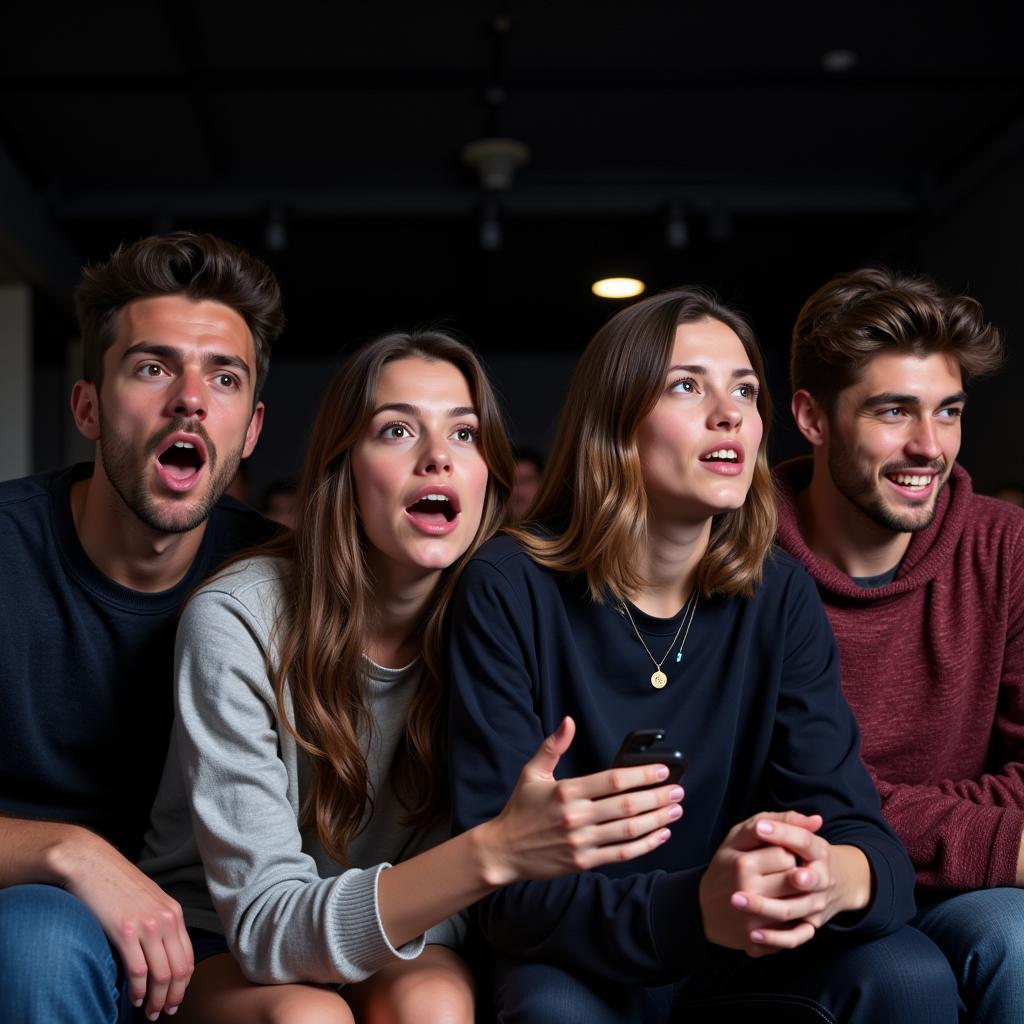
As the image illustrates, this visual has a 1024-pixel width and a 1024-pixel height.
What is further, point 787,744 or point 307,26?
point 307,26


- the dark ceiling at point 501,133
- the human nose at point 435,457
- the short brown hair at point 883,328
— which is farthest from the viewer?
the dark ceiling at point 501,133

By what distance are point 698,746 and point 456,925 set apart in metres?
0.40

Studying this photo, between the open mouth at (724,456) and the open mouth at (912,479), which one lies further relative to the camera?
the open mouth at (912,479)

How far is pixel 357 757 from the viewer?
1.63 metres

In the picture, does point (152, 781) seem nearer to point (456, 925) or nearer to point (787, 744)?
point (456, 925)

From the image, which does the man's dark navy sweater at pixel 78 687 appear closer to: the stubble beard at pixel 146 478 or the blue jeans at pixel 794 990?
the stubble beard at pixel 146 478

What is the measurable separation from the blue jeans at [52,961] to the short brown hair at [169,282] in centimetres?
82

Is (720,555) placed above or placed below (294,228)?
below

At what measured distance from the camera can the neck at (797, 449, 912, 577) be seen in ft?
6.64

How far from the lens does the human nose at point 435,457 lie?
1694mm

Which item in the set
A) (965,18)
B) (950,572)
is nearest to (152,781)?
(950,572)

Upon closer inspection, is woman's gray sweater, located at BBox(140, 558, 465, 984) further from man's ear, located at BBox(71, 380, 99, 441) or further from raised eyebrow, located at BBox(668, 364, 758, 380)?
raised eyebrow, located at BBox(668, 364, 758, 380)

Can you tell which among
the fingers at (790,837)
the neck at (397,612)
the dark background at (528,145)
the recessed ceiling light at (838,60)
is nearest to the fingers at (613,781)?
the fingers at (790,837)

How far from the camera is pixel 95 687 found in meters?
1.75
